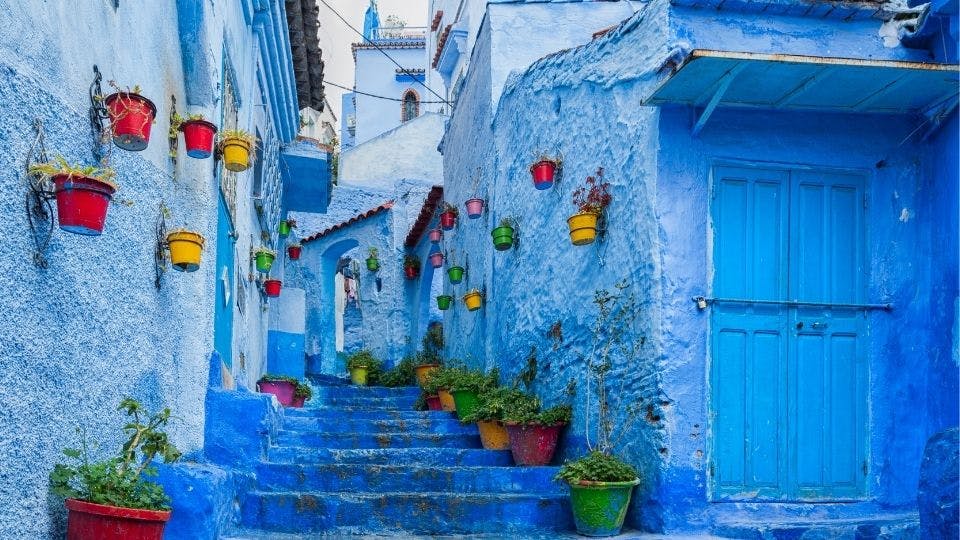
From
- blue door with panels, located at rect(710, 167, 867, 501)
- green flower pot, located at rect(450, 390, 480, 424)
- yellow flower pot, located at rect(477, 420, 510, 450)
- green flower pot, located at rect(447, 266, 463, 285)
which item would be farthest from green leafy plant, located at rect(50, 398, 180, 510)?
green flower pot, located at rect(447, 266, 463, 285)

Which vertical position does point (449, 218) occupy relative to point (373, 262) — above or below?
above

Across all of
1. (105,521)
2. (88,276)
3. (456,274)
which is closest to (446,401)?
(456,274)

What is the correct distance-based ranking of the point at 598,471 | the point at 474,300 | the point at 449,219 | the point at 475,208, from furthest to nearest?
the point at 449,219, the point at 475,208, the point at 474,300, the point at 598,471

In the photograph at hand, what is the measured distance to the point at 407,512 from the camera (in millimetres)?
6664

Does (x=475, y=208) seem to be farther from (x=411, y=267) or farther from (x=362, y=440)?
(x=411, y=267)

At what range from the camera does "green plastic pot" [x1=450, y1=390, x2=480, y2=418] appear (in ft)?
31.4

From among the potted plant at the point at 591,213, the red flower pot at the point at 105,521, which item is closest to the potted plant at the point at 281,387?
the potted plant at the point at 591,213

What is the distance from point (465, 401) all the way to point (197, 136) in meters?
4.80

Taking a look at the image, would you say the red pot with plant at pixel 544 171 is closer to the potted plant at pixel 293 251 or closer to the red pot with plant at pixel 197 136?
the red pot with plant at pixel 197 136

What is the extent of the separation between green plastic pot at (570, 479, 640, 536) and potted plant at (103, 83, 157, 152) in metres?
3.74

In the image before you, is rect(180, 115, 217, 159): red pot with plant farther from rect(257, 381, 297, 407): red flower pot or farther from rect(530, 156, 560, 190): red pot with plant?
rect(257, 381, 297, 407): red flower pot

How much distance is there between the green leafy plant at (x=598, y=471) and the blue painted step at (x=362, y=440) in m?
Result: 2.54

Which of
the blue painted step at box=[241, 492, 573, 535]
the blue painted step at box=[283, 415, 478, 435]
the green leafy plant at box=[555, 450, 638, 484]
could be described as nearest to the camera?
the green leafy plant at box=[555, 450, 638, 484]

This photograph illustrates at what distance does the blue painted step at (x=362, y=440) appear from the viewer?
8570 millimetres
